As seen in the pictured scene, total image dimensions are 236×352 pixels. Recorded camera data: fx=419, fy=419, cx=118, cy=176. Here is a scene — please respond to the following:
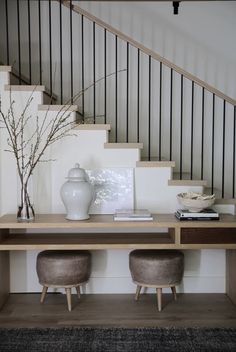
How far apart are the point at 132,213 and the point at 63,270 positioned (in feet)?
2.46

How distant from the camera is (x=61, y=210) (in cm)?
380

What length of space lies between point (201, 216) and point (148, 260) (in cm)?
58

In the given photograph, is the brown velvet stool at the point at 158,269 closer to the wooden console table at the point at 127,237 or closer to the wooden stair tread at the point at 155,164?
the wooden console table at the point at 127,237

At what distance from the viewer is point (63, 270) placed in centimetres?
352

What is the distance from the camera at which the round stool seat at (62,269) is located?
3518mm

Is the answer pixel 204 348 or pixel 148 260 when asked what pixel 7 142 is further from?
pixel 204 348

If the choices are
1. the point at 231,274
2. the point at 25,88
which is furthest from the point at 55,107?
the point at 231,274

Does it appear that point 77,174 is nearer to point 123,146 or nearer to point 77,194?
point 77,194

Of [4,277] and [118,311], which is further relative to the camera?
[4,277]

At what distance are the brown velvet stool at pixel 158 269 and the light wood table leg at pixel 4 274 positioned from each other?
113 cm

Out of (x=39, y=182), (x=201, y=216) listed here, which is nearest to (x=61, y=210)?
(x=39, y=182)

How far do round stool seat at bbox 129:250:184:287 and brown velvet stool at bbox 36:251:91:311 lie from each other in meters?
0.45

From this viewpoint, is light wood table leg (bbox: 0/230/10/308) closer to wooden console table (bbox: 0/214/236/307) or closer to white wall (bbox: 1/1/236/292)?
wooden console table (bbox: 0/214/236/307)

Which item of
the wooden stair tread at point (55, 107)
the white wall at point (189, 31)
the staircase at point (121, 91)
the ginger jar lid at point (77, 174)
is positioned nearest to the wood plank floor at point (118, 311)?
the ginger jar lid at point (77, 174)
